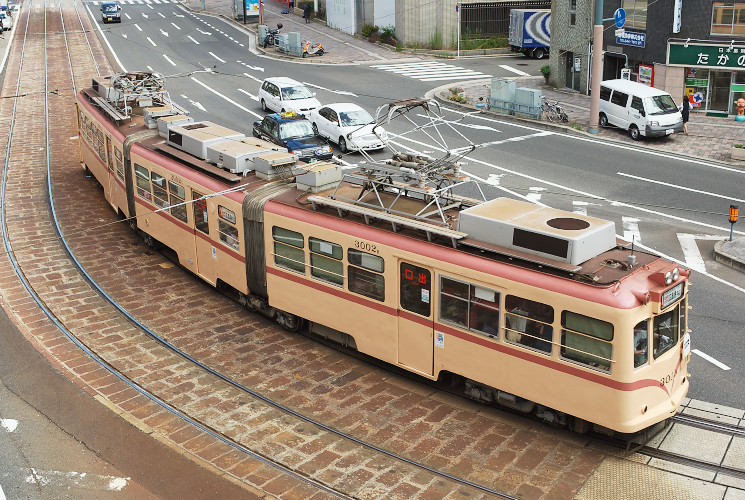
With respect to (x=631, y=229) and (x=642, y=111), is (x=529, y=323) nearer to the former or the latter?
(x=631, y=229)

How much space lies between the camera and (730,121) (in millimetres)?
34000

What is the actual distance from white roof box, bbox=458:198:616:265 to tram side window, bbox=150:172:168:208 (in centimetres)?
892

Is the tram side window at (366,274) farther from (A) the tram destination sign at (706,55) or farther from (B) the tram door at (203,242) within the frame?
(A) the tram destination sign at (706,55)

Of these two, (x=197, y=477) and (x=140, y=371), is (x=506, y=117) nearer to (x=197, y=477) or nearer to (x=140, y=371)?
(x=140, y=371)


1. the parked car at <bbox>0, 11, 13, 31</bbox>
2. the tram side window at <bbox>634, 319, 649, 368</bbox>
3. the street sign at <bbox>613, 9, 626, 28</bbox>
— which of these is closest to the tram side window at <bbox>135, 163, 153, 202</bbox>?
the tram side window at <bbox>634, 319, 649, 368</bbox>

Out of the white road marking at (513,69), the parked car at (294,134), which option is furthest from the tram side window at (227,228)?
the white road marking at (513,69)

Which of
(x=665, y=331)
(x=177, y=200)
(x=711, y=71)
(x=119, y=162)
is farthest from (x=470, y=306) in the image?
(x=711, y=71)

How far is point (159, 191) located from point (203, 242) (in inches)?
96.8

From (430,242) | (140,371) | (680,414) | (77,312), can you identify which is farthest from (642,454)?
(77,312)

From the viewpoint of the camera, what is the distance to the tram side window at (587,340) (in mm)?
11258

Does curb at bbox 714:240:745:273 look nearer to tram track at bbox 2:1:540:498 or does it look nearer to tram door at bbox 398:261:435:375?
tram door at bbox 398:261:435:375

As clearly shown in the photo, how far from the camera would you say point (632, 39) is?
1439 inches

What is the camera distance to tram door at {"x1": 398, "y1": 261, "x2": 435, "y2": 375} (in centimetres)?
1322

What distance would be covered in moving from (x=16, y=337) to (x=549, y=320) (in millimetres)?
10785
